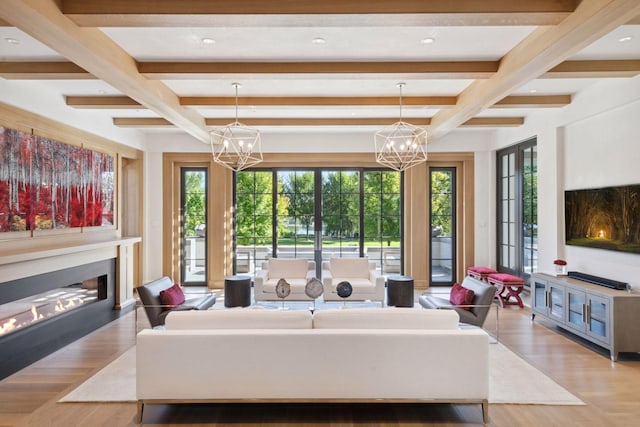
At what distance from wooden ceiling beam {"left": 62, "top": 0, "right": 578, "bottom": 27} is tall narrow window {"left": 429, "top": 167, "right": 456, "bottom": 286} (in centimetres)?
552

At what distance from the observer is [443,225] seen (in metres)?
8.32

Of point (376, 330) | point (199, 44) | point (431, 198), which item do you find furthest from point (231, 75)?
point (431, 198)

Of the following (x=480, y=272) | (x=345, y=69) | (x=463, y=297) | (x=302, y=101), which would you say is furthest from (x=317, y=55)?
(x=480, y=272)

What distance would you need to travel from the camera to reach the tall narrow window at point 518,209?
266 inches

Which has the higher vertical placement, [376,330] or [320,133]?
[320,133]

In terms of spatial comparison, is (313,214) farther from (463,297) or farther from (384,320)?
(384,320)

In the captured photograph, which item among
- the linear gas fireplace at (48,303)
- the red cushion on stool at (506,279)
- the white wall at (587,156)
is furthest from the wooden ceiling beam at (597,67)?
the linear gas fireplace at (48,303)

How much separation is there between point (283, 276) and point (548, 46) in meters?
4.83

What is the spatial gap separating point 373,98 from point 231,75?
6.98 feet

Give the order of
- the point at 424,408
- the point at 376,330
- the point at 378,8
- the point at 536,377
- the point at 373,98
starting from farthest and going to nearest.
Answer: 1. the point at 373,98
2. the point at 536,377
3. the point at 424,408
4. the point at 376,330
5. the point at 378,8

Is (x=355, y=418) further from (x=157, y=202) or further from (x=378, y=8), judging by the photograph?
(x=157, y=202)

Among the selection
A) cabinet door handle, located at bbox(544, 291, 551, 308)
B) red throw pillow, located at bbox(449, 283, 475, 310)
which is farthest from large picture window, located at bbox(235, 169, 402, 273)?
red throw pillow, located at bbox(449, 283, 475, 310)

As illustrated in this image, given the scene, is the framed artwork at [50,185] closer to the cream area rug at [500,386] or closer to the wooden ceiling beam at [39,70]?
the wooden ceiling beam at [39,70]

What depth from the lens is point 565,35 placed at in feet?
9.99
